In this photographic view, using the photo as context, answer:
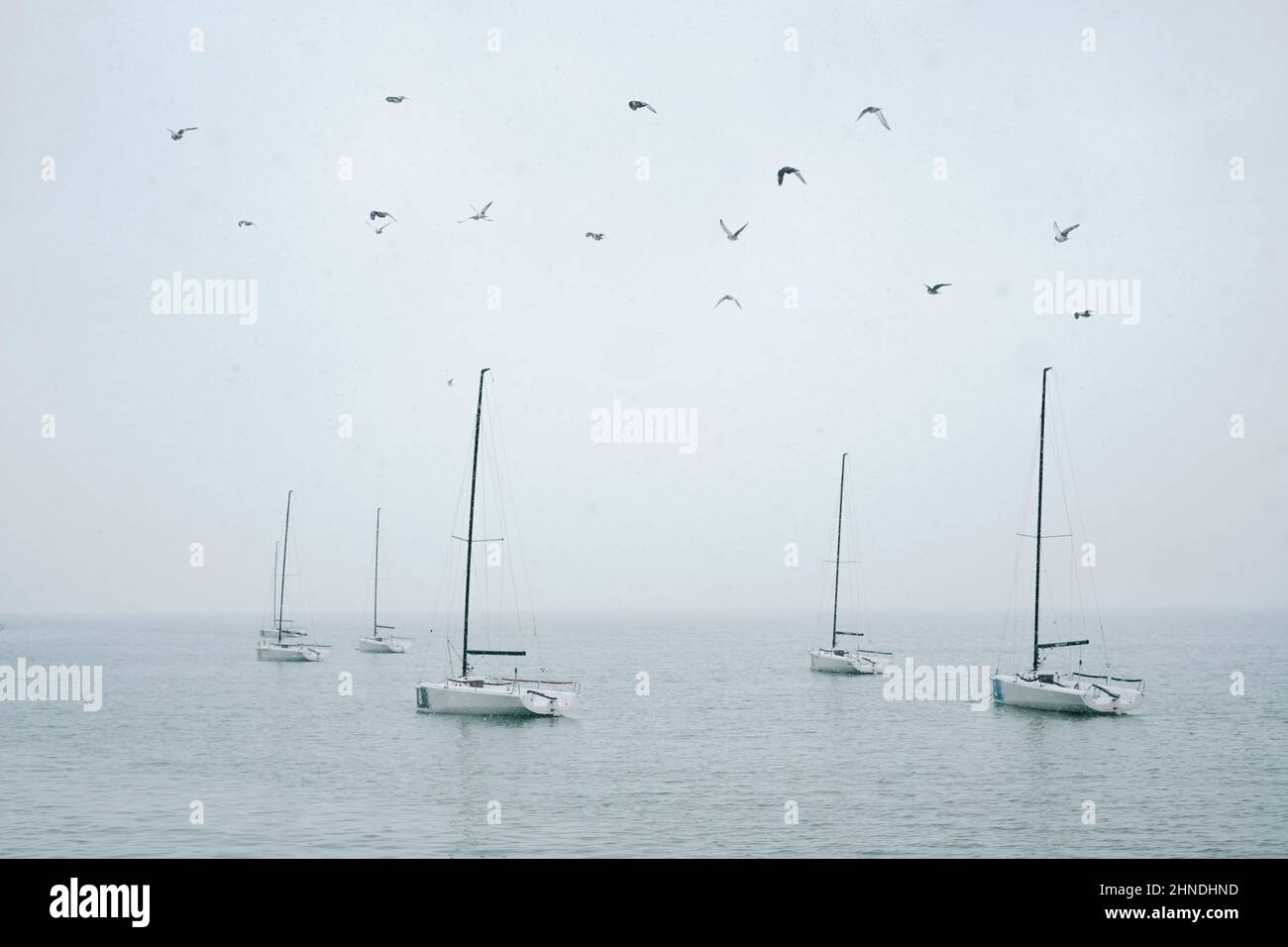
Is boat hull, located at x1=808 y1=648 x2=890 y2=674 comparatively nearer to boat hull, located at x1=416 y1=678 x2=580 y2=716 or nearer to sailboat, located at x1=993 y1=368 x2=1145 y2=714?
sailboat, located at x1=993 y1=368 x2=1145 y2=714

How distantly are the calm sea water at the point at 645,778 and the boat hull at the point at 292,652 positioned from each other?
98.0ft

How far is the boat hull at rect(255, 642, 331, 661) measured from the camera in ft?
350

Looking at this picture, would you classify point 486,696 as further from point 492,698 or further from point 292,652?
point 292,652

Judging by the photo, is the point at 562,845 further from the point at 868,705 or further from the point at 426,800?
the point at 868,705

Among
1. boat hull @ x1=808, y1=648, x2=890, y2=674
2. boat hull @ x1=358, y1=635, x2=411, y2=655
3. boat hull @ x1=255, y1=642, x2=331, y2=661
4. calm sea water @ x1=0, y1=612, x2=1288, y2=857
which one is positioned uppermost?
calm sea water @ x1=0, y1=612, x2=1288, y2=857

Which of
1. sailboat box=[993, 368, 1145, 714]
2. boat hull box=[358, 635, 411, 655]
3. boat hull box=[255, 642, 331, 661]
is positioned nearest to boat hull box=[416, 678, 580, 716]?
sailboat box=[993, 368, 1145, 714]

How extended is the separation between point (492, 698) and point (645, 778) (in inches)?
540

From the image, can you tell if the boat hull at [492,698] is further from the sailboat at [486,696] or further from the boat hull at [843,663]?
the boat hull at [843,663]

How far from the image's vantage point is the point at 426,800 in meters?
35.3

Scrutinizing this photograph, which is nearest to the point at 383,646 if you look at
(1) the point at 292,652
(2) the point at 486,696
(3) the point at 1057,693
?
(1) the point at 292,652

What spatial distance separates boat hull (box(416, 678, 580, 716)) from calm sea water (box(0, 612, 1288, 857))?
2.71 ft

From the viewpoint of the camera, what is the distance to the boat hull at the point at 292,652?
106625mm

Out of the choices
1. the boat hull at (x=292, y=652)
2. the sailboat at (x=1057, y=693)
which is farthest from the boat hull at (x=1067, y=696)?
the boat hull at (x=292, y=652)
